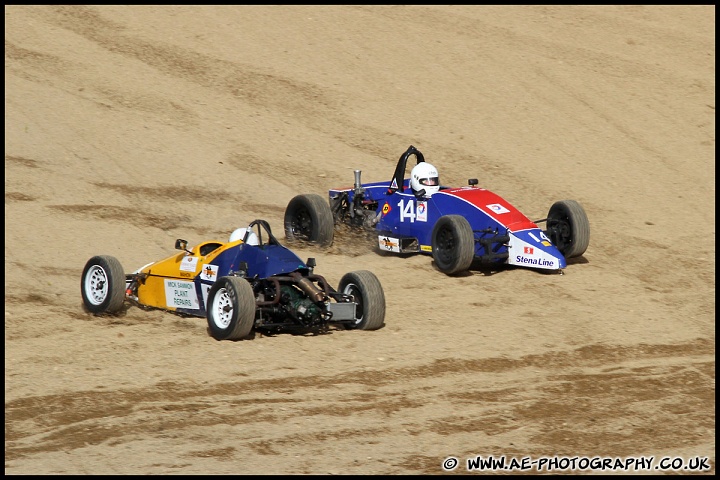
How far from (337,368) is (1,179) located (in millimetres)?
10869

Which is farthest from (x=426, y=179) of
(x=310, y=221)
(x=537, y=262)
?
(x=537, y=262)

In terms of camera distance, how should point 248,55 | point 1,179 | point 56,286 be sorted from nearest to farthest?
point 56,286 < point 1,179 < point 248,55

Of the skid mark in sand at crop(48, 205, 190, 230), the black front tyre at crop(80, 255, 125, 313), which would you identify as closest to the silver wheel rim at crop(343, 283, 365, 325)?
the black front tyre at crop(80, 255, 125, 313)

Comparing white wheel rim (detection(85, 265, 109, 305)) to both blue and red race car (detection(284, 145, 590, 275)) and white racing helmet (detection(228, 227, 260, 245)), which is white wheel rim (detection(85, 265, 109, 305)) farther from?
blue and red race car (detection(284, 145, 590, 275))

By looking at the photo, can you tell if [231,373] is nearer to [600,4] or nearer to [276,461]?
[276,461]

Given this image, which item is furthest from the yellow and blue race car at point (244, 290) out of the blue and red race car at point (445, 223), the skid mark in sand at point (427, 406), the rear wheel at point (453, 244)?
the blue and red race car at point (445, 223)

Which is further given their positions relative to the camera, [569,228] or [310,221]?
[310,221]

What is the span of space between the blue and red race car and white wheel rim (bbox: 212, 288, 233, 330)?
→ 15.0 feet

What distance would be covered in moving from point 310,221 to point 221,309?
5.71 metres

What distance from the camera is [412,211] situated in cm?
1923

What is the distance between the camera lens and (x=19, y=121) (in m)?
24.9

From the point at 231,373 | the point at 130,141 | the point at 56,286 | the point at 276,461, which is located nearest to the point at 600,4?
the point at 130,141

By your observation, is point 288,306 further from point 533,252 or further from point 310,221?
point 310,221

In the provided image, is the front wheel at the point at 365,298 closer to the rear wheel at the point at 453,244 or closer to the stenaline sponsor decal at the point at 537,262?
the rear wheel at the point at 453,244
